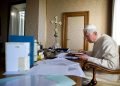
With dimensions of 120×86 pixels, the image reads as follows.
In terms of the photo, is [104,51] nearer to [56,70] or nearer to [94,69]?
[94,69]

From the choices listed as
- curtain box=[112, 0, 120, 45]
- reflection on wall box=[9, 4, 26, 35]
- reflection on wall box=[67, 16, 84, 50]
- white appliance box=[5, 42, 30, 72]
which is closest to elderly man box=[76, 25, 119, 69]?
white appliance box=[5, 42, 30, 72]

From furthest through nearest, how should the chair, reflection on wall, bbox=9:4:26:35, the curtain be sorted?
reflection on wall, bbox=9:4:26:35, the curtain, the chair

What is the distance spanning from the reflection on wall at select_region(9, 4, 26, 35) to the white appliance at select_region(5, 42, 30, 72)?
6.13m

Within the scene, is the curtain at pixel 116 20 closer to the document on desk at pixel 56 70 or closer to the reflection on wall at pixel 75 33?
the reflection on wall at pixel 75 33

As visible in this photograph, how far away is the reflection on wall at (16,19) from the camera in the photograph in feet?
22.7

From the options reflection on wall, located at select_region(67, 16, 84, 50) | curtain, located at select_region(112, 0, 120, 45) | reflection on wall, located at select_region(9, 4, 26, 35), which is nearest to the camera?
curtain, located at select_region(112, 0, 120, 45)

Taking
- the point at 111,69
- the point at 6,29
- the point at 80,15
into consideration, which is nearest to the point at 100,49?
the point at 111,69

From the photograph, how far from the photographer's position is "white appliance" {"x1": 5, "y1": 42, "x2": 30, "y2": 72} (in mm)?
982

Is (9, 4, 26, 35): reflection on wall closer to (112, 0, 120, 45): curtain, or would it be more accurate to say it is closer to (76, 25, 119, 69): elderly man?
(112, 0, 120, 45): curtain

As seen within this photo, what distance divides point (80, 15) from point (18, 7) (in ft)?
9.60

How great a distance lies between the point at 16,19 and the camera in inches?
285

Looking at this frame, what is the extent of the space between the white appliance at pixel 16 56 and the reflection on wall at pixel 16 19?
6128 mm

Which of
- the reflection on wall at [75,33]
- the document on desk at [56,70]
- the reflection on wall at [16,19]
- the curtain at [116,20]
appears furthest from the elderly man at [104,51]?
the reflection on wall at [16,19]

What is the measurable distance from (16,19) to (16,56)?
6523 millimetres
